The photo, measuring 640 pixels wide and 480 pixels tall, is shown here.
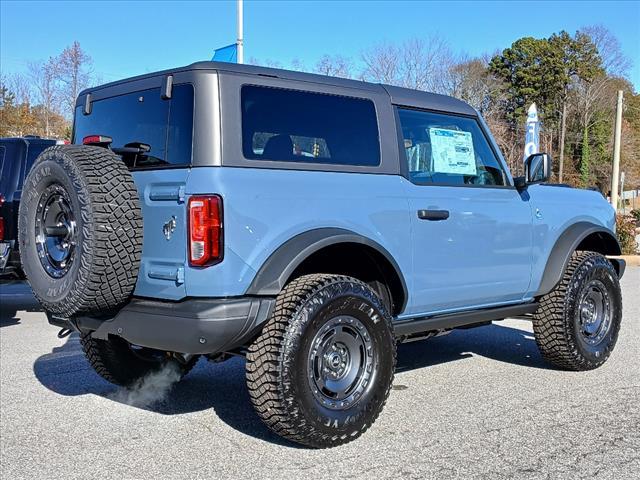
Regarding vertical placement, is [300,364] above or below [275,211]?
below

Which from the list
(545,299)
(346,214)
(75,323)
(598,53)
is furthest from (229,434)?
(598,53)

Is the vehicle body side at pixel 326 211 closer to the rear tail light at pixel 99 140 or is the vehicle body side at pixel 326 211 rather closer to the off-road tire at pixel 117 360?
the rear tail light at pixel 99 140

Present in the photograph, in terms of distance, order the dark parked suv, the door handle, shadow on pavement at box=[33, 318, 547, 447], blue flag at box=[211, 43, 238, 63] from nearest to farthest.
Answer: the door handle, shadow on pavement at box=[33, 318, 547, 447], the dark parked suv, blue flag at box=[211, 43, 238, 63]

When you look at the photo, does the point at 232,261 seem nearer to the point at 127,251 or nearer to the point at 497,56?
the point at 127,251

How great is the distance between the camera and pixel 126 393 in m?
5.12

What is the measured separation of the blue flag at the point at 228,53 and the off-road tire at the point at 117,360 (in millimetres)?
6754

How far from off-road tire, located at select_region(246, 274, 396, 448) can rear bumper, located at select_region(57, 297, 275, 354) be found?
0.36ft

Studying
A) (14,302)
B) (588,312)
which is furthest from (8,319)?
(588,312)

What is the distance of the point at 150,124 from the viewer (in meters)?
4.04

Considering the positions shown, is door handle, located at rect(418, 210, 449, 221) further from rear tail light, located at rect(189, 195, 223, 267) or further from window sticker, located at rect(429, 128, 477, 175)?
rear tail light, located at rect(189, 195, 223, 267)

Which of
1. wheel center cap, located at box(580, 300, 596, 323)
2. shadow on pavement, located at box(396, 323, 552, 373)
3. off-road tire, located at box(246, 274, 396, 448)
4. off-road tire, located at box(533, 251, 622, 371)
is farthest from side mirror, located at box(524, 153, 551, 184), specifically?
off-road tire, located at box(246, 274, 396, 448)

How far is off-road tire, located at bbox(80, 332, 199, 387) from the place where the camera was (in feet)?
15.9

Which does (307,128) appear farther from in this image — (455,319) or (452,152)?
(455,319)

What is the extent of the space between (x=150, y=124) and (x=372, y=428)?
224cm
